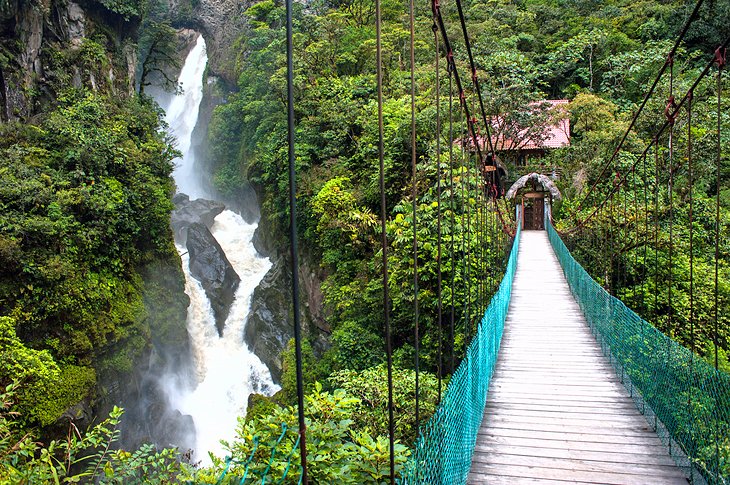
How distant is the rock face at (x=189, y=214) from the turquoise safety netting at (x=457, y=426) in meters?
14.0

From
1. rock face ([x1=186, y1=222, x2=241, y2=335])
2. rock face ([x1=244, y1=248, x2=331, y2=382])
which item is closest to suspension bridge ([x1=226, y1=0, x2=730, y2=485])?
rock face ([x1=244, y1=248, x2=331, y2=382])

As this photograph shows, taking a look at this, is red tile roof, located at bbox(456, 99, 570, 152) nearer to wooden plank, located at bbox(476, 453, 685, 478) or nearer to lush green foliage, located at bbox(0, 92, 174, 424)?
lush green foliage, located at bbox(0, 92, 174, 424)

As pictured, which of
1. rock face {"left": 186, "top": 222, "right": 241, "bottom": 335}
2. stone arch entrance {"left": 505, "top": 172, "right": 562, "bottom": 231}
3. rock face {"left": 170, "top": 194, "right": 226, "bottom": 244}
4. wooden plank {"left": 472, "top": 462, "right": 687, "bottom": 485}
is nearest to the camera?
wooden plank {"left": 472, "top": 462, "right": 687, "bottom": 485}

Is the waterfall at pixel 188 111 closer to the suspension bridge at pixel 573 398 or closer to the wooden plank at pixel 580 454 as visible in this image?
the suspension bridge at pixel 573 398

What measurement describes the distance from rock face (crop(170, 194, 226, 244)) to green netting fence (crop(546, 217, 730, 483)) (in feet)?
47.4

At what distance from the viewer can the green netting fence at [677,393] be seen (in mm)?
2479

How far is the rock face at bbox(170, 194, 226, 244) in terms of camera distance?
53.2 ft

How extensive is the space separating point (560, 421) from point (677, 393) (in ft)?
2.72

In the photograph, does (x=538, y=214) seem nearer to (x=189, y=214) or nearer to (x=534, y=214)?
(x=534, y=214)

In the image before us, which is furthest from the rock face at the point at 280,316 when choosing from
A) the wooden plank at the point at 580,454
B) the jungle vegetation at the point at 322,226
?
the wooden plank at the point at 580,454

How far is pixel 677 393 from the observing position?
9.77 feet

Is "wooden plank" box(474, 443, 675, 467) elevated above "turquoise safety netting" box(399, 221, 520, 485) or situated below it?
below

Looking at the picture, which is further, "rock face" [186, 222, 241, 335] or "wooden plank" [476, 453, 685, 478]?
"rock face" [186, 222, 241, 335]

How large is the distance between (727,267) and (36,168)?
45.3ft
